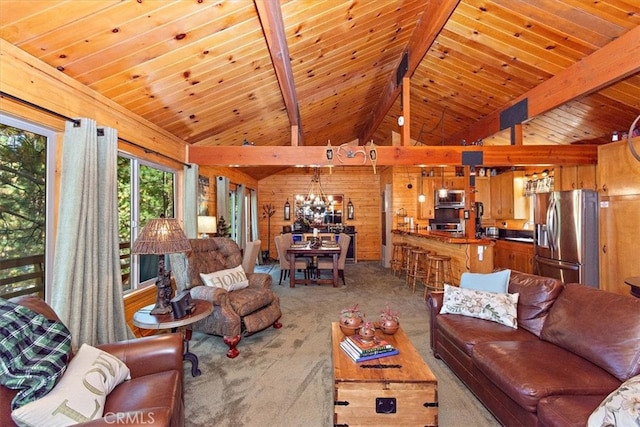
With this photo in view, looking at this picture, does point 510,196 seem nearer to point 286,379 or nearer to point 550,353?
point 550,353

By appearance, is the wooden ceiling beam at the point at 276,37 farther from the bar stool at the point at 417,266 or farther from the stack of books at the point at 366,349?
the bar stool at the point at 417,266

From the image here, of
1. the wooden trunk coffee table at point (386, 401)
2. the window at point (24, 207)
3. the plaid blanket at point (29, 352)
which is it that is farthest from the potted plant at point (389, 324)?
the window at point (24, 207)

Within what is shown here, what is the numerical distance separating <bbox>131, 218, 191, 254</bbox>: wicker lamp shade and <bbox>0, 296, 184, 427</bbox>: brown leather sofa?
0.73m

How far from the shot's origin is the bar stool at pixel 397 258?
282 inches

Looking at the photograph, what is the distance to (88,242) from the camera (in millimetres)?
2260

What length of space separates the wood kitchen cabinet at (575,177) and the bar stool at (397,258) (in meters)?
3.08

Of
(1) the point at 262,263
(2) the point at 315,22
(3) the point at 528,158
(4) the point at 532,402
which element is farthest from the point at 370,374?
(1) the point at 262,263

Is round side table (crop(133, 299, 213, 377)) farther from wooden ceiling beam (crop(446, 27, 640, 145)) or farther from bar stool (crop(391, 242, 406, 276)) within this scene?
bar stool (crop(391, 242, 406, 276))

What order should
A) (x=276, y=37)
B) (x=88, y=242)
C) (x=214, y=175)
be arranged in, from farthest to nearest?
1. (x=214, y=175)
2. (x=276, y=37)
3. (x=88, y=242)

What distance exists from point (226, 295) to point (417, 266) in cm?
394

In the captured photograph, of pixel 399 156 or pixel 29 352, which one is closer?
pixel 29 352

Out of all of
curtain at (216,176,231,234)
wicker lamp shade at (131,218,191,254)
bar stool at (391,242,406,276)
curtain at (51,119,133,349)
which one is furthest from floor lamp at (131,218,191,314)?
bar stool at (391,242,406,276)

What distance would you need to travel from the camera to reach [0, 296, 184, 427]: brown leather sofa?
1221mm

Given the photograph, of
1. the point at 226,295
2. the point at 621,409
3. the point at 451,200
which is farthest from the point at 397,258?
the point at 621,409
